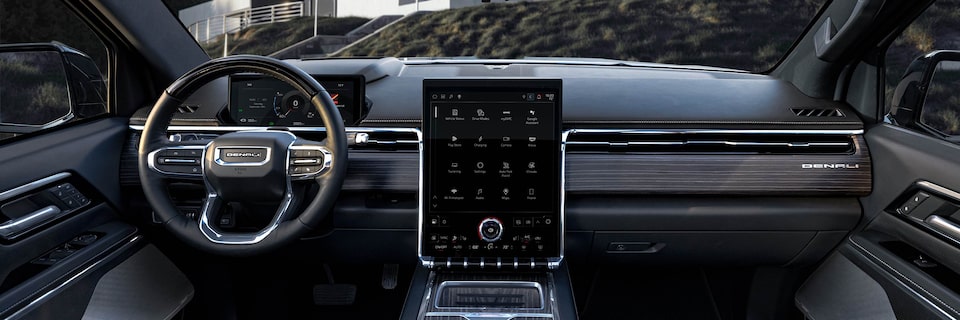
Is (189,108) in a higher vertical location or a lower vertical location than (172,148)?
higher

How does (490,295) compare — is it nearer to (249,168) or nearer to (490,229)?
(490,229)

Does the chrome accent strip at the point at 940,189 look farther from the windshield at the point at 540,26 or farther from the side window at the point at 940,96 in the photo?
the windshield at the point at 540,26

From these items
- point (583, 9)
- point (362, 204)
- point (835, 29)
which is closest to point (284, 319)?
point (362, 204)

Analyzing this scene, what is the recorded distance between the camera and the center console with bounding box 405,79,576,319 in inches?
101

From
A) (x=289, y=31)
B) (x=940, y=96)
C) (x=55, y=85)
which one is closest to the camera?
(x=55, y=85)

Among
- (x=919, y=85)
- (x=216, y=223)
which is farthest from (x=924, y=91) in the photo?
(x=216, y=223)

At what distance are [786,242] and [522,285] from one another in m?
1.03

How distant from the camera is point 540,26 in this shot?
19297 mm

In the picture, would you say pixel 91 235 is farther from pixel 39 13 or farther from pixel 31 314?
pixel 39 13

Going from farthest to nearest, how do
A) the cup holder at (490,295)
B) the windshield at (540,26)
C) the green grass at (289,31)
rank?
the green grass at (289,31)
the windshield at (540,26)
the cup holder at (490,295)

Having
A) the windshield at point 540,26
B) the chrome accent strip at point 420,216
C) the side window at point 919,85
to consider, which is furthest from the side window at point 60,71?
the windshield at point 540,26

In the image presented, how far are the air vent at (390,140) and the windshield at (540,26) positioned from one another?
889cm

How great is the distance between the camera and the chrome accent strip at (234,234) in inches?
90.4

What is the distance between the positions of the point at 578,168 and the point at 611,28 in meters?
17.2
